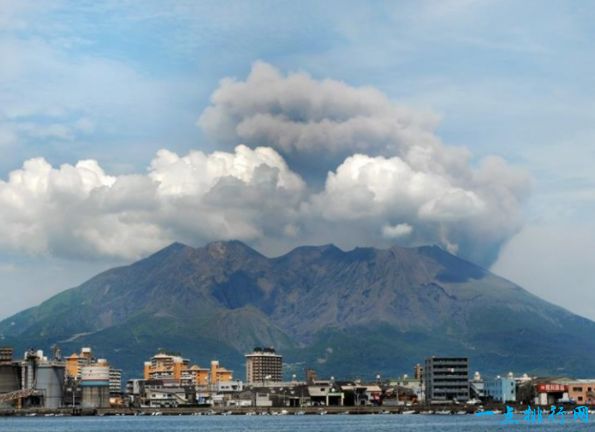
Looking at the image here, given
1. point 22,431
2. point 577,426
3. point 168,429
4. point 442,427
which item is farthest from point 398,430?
point 22,431

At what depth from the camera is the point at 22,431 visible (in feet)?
608

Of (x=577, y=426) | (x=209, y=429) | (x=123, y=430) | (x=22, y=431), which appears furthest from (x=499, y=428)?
(x=22, y=431)

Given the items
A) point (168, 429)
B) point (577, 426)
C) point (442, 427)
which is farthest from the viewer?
point (168, 429)

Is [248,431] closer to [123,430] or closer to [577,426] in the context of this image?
[123,430]

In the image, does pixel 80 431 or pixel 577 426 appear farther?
pixel 80 431

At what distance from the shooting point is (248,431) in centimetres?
17862

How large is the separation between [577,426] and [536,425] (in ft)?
37.7

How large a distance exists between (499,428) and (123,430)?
60.2 meters

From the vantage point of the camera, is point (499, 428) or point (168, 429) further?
point (168, 429)

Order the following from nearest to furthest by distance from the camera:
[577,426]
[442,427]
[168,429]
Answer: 1. [577,426]
2. [442,427]
3. [168,429]

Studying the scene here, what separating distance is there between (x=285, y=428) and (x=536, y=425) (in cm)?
3877

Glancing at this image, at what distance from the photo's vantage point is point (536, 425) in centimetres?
18012

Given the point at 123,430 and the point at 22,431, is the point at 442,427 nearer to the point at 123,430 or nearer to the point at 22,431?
the point at 123,430

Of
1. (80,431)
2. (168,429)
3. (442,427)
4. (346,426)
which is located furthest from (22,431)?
(442,427)
